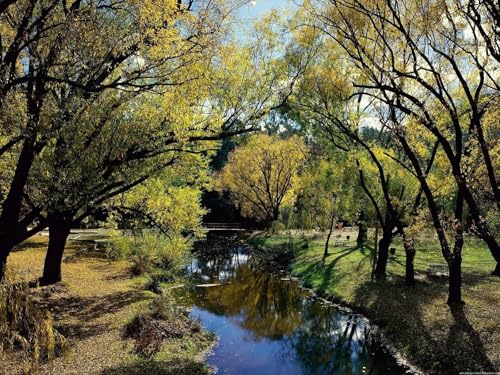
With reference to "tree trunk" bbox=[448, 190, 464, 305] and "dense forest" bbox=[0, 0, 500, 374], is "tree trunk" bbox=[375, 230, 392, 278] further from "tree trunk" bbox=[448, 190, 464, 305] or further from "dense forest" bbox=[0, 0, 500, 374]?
"tree trunk" bbox=[448, 190, 464, 305]

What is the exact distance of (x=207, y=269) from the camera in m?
32.9

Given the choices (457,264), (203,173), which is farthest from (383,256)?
(203,173)

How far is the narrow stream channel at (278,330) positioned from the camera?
14344 millimetres

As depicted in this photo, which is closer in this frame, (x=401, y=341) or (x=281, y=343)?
(x=401, y=341)

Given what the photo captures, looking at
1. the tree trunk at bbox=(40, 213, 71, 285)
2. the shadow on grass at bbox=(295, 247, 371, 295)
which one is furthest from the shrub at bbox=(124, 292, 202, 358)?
the shadow on grass at bbox=(295, 247, 371, 295)

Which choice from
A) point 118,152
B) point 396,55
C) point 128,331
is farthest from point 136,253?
point 396,55

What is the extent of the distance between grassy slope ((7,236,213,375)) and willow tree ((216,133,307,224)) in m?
29.3

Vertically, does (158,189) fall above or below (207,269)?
above

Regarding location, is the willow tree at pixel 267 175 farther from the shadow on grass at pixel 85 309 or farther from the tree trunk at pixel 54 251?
the tree trunk at pixel 54 251

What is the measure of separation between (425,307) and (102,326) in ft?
43.0

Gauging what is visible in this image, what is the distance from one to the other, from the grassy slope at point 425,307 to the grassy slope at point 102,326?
Answer: 751 centimetres

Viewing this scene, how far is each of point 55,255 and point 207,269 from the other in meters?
14.8

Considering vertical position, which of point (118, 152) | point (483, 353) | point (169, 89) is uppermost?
point (169, 89)

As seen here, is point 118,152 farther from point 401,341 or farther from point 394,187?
point 394,187
